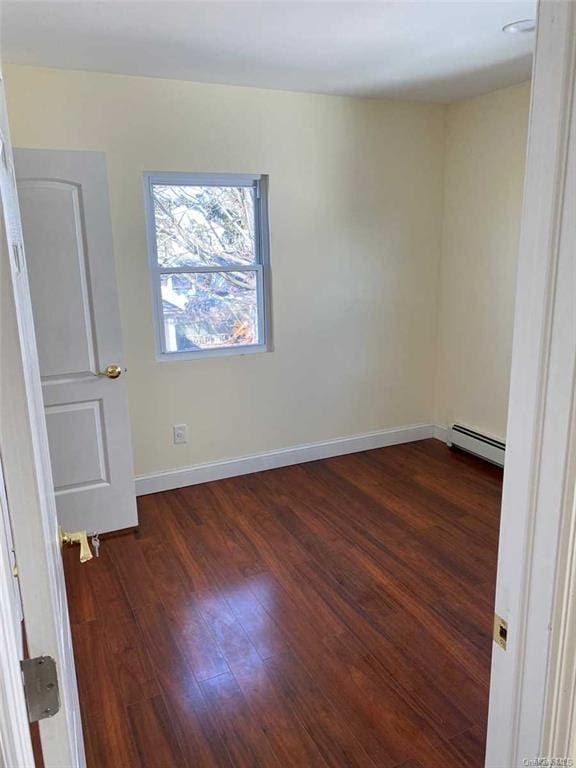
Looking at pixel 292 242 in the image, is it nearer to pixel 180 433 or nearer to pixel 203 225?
pixel 203 225

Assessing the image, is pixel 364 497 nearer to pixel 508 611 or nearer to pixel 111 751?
pixel 111 751

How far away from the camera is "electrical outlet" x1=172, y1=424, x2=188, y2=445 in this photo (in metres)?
3.53

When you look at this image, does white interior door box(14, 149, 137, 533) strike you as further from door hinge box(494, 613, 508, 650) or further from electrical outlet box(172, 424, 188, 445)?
door hinge box(494, 613, 508, 650)

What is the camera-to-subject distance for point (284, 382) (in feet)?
12.5

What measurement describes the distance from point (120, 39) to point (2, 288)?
7.37 feet

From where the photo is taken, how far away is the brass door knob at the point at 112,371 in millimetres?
2850

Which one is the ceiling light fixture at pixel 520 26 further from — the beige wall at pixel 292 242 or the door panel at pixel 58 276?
the door panel at pixel 58 276

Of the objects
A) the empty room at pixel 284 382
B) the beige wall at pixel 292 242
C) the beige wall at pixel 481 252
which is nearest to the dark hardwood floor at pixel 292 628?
the empty room at pixel 284 382

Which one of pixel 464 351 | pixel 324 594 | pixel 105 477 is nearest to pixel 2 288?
pixel 324 594

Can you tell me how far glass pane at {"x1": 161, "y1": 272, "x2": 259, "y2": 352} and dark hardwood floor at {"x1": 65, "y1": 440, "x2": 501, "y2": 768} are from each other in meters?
0.97

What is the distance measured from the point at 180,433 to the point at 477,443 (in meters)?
2.10

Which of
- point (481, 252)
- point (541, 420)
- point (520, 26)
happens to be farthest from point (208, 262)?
point (541, 420)

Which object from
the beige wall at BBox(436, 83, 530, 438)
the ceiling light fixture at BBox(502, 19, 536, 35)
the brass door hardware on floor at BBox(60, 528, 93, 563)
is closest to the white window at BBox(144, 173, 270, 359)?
the beige wall at BBox(436, 83, 530, 438)

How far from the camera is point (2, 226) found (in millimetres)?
651
